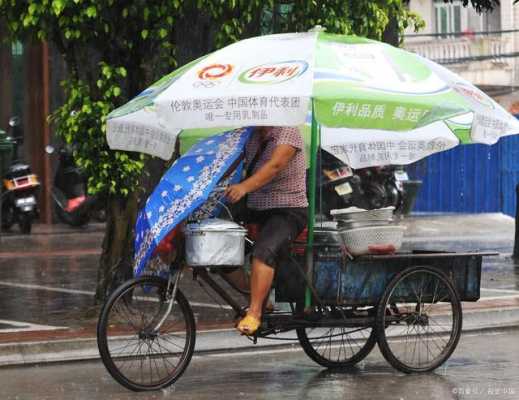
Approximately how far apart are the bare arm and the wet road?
119 centimetres

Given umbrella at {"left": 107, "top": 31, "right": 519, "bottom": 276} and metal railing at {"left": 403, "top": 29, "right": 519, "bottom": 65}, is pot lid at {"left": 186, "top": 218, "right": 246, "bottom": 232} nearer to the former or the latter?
umbrella at {"left": 107, "top": 31, "right": 519, "bottom": 276}

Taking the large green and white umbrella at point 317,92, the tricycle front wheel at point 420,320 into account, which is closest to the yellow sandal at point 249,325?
the tricycle front wheel at point 420,320

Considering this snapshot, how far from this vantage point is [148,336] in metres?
8.13

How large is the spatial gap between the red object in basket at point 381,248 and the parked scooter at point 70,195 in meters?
13.1

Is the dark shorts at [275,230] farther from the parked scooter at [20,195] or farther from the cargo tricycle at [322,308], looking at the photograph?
the parked scooter at [20,195]

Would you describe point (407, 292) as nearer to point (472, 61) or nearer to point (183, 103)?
point (183, 103)

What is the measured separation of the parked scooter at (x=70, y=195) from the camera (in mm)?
21547

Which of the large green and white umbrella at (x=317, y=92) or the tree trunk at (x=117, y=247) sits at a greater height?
the large green and white umbrella at (x=317, y=92)

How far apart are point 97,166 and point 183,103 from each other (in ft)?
9.88

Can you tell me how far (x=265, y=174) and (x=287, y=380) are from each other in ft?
4.40

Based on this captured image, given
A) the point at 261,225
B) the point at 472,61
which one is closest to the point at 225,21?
the point at 261,225

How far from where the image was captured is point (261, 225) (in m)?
8.52

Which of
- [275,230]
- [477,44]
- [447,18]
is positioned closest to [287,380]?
[275,230]

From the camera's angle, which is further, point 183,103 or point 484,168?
point 484,168
